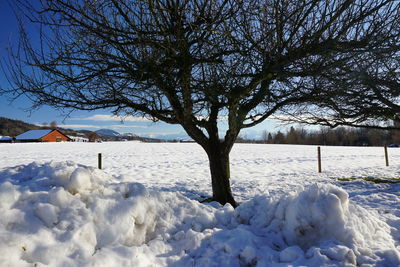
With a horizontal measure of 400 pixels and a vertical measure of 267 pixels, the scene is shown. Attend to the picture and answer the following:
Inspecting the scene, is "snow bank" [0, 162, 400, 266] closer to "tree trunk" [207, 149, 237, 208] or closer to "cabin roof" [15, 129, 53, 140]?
"tree trunk" [207, 149, 237, 208]

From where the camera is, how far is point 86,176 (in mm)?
2588

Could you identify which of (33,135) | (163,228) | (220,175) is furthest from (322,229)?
(33,135)

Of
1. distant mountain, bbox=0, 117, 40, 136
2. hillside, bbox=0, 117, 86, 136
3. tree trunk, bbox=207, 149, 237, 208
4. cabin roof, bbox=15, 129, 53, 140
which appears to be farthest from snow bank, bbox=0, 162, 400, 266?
distant mountain, bbox=0, 117, 40, 136

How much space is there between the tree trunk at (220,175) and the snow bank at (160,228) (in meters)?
2.37

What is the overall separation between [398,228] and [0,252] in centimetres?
405

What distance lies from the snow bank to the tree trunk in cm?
237

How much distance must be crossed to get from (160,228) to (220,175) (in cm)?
298

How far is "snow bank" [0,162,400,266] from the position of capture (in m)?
1.82

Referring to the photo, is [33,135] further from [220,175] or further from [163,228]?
[163,228]

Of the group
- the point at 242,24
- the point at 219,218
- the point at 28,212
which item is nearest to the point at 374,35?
the point at 242,24

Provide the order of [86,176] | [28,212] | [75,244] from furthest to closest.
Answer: [86,176], [28,212], [75,244]

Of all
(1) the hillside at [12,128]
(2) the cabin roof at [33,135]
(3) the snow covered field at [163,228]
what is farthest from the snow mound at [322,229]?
(1) the hillside at [12,128]

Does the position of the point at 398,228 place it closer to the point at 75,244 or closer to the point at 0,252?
the point at 75,244

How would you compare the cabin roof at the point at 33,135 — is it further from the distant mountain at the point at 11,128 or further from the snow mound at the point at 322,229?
the snow mound at the point at 322,229
